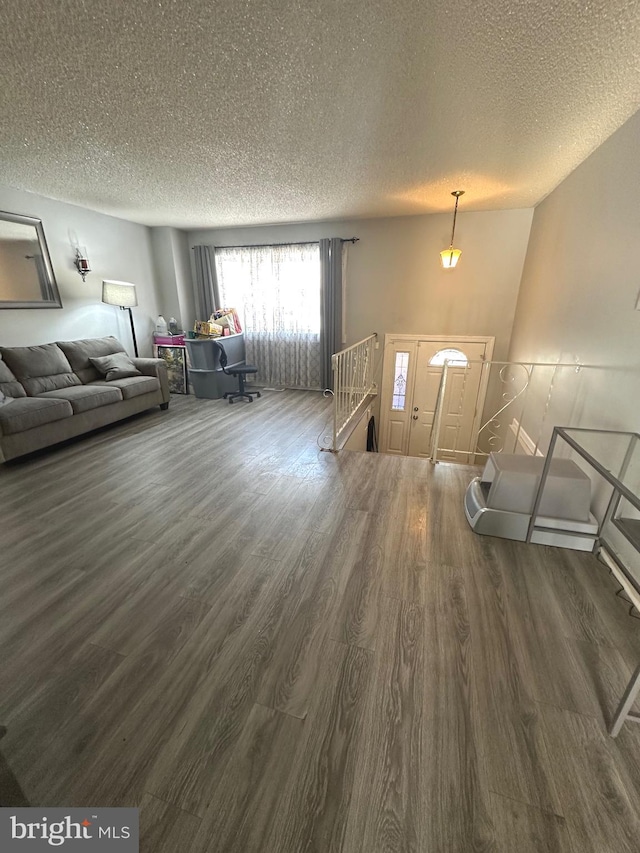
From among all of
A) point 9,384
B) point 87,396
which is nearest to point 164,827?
point 87,396

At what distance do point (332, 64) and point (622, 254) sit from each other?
2.01m

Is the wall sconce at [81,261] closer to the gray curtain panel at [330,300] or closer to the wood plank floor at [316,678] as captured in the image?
the gray curtain panel at [330,300]

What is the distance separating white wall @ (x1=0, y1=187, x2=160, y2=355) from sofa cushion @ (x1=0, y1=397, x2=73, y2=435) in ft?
3.85

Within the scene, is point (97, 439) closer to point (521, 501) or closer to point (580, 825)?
point (521, 501)

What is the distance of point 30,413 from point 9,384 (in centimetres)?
67

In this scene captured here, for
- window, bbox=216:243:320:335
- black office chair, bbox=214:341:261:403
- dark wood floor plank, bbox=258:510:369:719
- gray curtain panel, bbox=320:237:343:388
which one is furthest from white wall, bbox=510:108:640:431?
black office chair, bbox=214:341:261:403

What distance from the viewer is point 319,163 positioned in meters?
2.83

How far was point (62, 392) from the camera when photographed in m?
3.52

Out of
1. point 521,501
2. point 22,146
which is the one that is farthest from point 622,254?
point 22,146

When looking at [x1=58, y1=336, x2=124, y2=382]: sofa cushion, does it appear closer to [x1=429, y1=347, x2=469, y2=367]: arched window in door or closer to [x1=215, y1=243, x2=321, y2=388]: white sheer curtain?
[x1=215, y1=243, x2=321, y2=388]: white sheer curtain

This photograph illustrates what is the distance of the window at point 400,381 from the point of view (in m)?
5.23

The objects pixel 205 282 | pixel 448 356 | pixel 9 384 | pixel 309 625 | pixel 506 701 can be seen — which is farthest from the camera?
pixel 205 282

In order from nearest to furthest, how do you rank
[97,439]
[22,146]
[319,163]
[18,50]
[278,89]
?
[18,50] < [278,89] < [22,146] < [319,163] < [97,439]

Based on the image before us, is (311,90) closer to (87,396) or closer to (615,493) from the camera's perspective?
(615,493)
